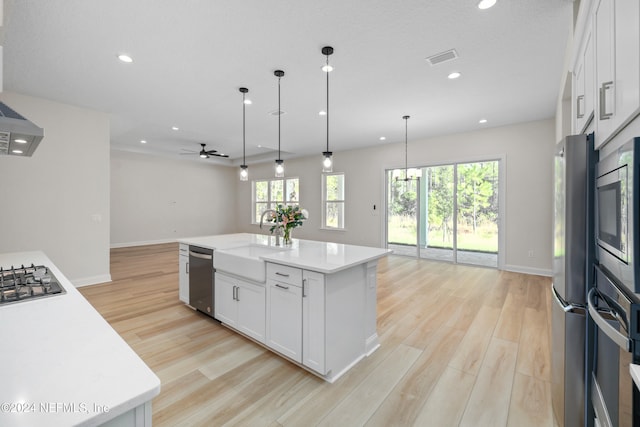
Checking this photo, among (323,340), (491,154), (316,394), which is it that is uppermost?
(491,154)

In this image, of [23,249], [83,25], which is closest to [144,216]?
[23,249]

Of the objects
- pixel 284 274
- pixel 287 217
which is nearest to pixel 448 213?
pixel 287 217

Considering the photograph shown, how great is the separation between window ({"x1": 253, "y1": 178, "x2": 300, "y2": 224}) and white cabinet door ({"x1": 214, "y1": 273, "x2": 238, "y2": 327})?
5.68 meters

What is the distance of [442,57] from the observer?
2787 mm

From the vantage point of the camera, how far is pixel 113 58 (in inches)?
112

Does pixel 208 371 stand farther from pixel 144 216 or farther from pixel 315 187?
pixel 144 216

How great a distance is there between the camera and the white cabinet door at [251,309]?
2.42 m

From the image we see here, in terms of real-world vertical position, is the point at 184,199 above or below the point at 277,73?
below

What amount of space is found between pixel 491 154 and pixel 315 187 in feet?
14.8

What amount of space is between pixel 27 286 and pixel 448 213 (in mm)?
6218

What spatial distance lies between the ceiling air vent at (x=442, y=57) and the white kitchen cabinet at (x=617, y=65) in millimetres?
1467

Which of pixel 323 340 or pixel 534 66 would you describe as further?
pixel 534 66

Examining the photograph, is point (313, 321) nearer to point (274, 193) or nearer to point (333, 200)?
point (333, 200)

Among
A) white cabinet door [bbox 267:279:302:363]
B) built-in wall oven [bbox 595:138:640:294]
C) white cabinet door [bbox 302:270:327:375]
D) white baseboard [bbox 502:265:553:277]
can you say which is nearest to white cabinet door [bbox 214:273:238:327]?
white cabinet door [bbox 267:279:302:363]
